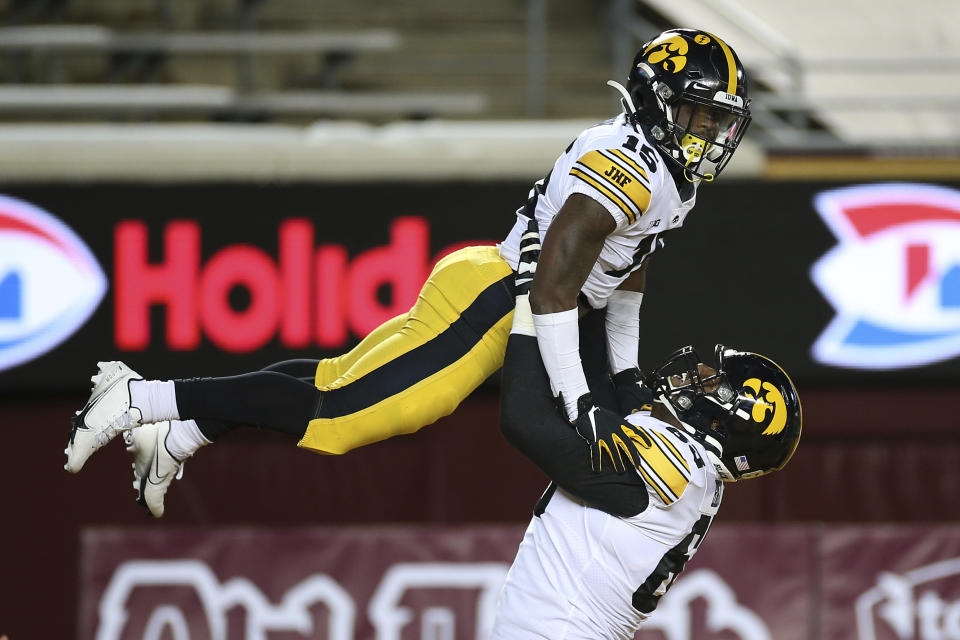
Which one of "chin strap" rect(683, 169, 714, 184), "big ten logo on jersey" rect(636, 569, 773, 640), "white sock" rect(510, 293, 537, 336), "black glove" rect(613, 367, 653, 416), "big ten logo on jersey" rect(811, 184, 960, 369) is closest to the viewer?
"white sock" rect(510, 293, 537, 336)

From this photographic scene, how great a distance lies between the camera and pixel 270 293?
8070 mm

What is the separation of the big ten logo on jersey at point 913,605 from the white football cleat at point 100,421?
392 centimetres

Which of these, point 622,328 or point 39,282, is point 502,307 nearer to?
point 622,328

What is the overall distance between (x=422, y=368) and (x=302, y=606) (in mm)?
3046

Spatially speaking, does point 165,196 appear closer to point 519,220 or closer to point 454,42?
point 454,42

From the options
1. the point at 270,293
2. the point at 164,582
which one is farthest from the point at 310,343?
the point at 164,582

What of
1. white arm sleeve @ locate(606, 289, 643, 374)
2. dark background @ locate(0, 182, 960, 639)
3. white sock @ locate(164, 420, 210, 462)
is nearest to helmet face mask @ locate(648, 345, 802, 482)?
white arm sleeve @ locate(606, 289, 643, 374)

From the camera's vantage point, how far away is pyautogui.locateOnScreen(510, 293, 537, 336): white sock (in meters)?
4.05

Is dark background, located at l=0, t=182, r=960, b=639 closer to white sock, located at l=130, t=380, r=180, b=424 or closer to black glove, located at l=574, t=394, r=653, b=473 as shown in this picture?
white sock, located at l=130, t=380, r=180, b=424

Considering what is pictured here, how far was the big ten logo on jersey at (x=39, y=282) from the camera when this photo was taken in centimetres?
803

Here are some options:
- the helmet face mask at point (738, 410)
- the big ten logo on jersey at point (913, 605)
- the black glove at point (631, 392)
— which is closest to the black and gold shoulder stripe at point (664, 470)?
the helmet face mask at point (738, 410)

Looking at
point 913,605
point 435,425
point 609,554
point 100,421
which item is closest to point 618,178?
point 609,554

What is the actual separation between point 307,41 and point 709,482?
5282 mm

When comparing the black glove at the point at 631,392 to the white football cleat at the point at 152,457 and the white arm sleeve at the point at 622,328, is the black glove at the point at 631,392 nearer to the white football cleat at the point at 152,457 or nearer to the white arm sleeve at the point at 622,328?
the white arm sleeve at the point at 622,328
